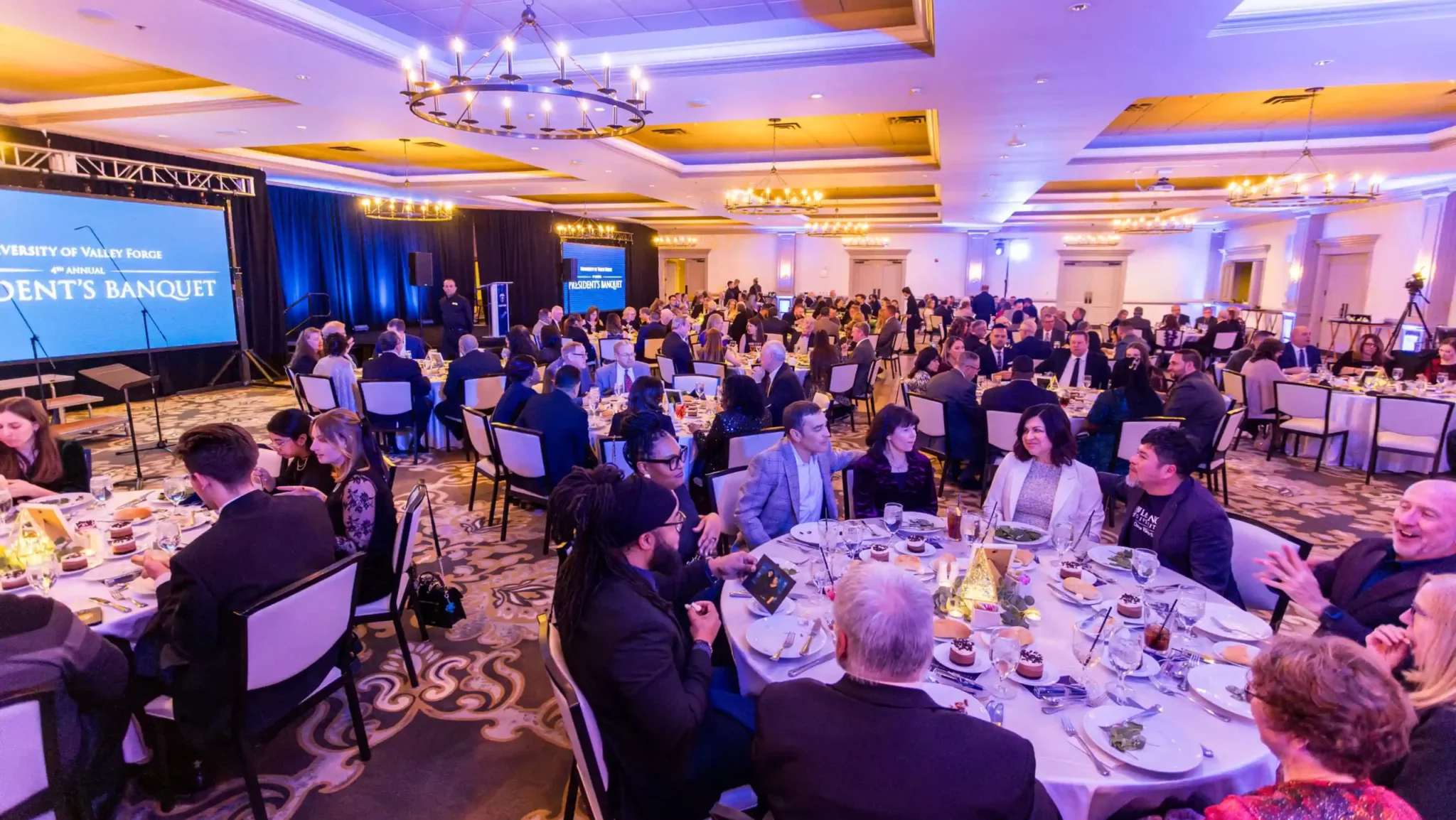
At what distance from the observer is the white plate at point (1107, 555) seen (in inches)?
109

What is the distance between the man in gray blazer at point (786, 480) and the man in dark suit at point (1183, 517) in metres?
1.40

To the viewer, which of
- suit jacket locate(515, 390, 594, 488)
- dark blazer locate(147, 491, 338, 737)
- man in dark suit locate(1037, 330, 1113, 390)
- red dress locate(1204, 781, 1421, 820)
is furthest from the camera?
man in dark suit locate(1037, 330, 1113, 390)

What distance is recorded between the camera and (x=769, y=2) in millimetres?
→ 4621

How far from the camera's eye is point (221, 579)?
229 centimetres

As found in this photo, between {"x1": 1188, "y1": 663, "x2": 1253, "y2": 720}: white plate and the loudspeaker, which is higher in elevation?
the loudspeaker

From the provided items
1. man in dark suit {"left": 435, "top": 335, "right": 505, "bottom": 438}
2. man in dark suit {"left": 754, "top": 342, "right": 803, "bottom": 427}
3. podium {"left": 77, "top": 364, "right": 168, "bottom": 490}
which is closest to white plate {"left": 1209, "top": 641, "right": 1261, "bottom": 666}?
man in dark suit {"left": 754, "top": 342, "right": 803, "bottom": 427}

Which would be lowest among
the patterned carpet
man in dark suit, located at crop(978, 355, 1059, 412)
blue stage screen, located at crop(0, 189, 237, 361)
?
the patterned carpet

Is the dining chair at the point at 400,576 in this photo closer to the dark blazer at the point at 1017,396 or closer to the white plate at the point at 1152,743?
the white plate at the point at 1152,743

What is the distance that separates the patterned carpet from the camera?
2.69 meters

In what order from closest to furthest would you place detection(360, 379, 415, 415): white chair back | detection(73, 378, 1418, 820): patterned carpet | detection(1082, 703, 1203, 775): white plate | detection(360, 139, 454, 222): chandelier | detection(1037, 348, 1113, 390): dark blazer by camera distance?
1. detection(1082, 703, 1203, 775): white plate
2. detection(73, 378, 1418, 820): patterned carpet
3. detection(360, 379, 415, 415): white chair back
4. detection(1037, 348, 1113, 390): dark blazer
5. detection(360, 139, 454, 222): chandelier

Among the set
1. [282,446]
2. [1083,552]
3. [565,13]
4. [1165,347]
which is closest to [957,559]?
[1083,552]

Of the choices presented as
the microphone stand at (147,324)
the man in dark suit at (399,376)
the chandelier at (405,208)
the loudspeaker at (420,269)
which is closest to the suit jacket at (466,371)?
the man in dark suit at (399,376)

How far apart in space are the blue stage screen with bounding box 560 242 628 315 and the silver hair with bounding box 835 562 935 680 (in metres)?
19.7

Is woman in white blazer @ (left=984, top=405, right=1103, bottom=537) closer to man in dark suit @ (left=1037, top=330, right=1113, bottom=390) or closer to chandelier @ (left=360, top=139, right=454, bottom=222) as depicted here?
man in dark suit @ (left=1037, top=330, right=1113, bottom=390)
